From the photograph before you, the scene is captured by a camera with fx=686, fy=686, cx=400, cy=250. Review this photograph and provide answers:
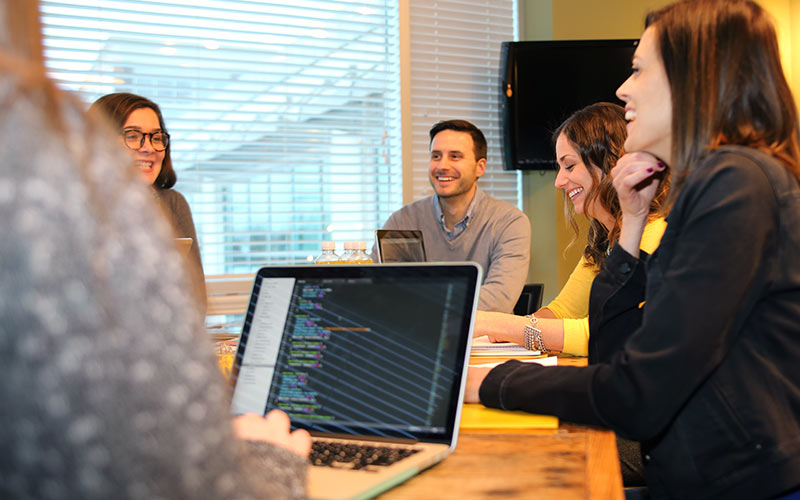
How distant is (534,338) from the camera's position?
163 cm

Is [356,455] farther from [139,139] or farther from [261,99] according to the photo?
[261,99]

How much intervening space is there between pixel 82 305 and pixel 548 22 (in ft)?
13.7

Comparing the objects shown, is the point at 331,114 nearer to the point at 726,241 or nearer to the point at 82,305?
the point at 726,241

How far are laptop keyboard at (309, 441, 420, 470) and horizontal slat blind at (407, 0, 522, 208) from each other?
3338mm

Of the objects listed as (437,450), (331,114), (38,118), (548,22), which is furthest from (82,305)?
(548,22)

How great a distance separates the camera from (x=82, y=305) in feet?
1.18

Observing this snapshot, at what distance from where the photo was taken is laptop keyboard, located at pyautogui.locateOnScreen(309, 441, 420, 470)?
735 millimetres

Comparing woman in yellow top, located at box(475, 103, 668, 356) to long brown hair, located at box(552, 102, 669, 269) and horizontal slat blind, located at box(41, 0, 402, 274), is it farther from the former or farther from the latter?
horizontal slat blind, located at box(41, 0, 402, 274)

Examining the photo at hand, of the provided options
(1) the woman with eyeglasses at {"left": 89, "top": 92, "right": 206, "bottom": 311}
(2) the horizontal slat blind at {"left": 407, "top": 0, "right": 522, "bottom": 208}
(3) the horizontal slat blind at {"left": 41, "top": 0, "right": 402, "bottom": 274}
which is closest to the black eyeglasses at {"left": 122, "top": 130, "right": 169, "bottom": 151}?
(1) the woman with eyeglasses at {"left": 89, "top": 92, "right": 206, "bottom": 311}

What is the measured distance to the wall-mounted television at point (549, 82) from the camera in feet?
12.6

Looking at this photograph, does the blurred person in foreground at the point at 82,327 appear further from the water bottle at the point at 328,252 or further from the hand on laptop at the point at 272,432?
the water bottle at the point at 328,252

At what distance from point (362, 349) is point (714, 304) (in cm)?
44

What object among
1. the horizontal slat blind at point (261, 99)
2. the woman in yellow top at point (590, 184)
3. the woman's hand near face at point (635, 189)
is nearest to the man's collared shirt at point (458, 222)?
the horizontal slat blind at point (261, 99)

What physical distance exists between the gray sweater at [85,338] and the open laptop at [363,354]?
0.41 meters
